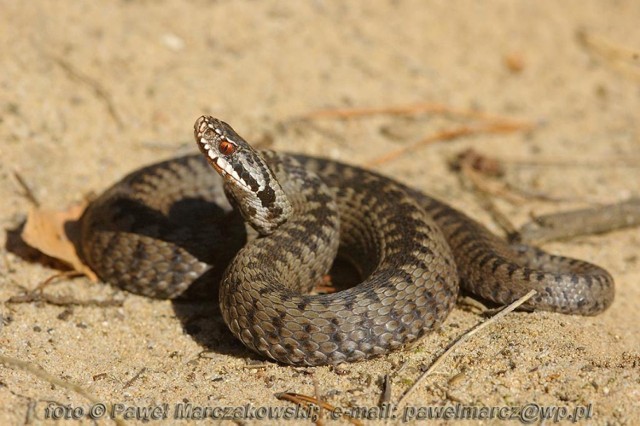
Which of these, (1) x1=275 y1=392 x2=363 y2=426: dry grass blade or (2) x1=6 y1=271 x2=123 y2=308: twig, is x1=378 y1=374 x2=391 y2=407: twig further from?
(2) x1=6 y1=271 x2=123 y2=308: twig

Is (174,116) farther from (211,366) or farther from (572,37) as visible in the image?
(572,37)

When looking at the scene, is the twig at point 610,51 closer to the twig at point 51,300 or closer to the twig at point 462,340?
the twig at point 462,340

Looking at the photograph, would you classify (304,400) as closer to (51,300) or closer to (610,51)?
(51,300)

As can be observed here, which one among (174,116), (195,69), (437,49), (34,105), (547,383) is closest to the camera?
(547,383)

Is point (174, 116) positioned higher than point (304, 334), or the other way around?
point (174, 116)

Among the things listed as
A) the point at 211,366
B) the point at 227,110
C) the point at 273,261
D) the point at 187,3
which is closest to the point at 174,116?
the point at 227,110

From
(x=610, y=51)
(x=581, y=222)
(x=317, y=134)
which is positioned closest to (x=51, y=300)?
(x=317, y=134)
